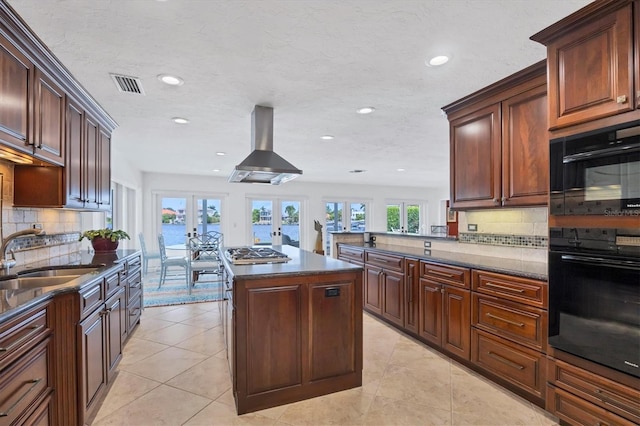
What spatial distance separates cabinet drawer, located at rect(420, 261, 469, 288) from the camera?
2615 mm

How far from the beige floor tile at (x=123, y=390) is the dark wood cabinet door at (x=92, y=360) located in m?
0.12

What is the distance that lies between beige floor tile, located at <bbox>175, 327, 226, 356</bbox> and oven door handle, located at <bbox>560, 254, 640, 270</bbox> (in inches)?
114

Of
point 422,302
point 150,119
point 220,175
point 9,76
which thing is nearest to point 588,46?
point 422,302

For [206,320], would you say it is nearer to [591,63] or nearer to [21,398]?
[21,398]

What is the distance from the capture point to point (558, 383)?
1.87 meters

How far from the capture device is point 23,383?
1.40 m

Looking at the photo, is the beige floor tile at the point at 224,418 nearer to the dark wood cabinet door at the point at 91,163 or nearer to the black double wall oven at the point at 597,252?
the black double wall oven at the point at 597,252

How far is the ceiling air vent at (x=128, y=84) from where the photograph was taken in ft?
7.91

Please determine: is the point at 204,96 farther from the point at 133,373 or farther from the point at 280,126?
the point at 133,373

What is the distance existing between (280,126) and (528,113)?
2420 millimetres

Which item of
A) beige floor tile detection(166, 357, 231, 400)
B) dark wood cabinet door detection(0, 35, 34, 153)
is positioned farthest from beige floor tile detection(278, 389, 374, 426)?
dark wood cabinet door detection(0, 35, 34, 153)

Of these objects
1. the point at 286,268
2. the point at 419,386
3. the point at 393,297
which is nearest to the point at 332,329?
the point at 286,268

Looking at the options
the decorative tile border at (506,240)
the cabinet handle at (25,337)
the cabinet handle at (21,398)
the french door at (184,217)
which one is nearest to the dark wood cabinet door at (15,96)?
the cabinet handle at (25,337)

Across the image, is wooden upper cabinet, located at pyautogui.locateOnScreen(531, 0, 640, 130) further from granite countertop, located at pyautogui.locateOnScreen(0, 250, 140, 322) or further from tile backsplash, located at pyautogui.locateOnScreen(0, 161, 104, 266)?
tile backsplash, located at pyautogui.locateOnScreen(0, 161, 104, 266)
